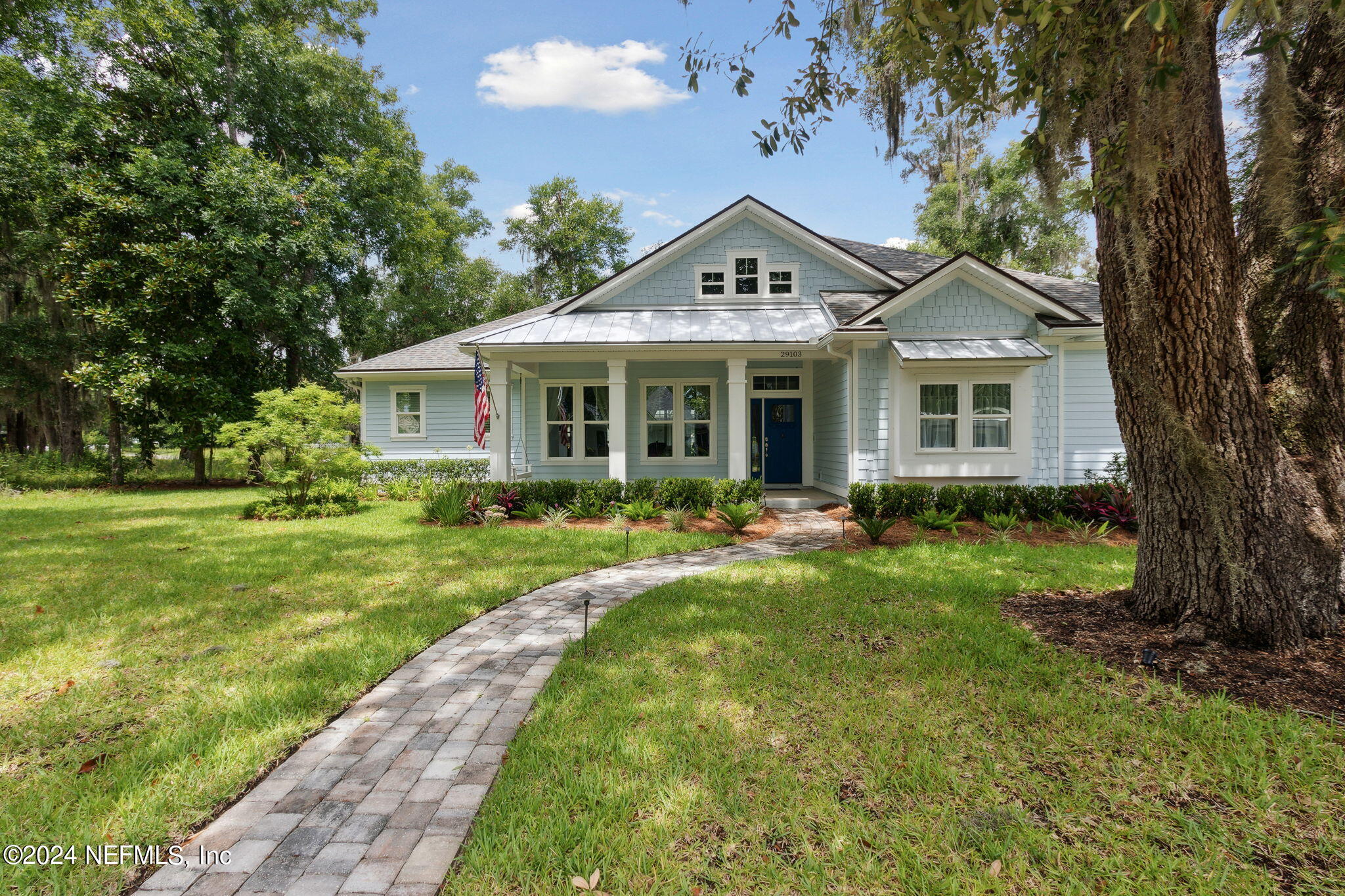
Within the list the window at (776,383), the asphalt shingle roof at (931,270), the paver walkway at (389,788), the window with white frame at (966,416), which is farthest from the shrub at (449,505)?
the window with white frame at (966,416)

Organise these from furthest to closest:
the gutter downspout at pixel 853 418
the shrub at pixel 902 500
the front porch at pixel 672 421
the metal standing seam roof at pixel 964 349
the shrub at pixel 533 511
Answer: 1. the front porch at pixel 672 421
2. the gutter downspout at pixel 853 418
3. the shrub at pixel 533 511
4. the metal standing seam roof at pixel 964 349
5. the shrub at pixel 902 500

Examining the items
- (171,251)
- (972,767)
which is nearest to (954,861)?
(972,767)

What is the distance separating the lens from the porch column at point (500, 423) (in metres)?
Result: 11.3

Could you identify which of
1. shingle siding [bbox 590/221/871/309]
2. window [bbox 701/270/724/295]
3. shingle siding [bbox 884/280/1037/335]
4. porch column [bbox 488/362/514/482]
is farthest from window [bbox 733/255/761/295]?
porch column [bbox 488/362/514/482]

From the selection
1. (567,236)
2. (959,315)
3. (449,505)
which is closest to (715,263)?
(959,315)

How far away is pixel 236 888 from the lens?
2070 mm

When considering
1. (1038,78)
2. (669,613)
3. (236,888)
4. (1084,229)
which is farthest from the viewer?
(1084,229)

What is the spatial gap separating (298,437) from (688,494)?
756 centimetres

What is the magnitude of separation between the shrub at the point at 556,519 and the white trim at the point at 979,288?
6.33 metres

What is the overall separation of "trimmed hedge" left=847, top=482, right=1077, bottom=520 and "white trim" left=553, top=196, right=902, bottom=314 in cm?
589

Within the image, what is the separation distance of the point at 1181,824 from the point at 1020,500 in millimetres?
8283

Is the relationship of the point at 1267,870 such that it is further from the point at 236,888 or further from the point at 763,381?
the point at 763,381

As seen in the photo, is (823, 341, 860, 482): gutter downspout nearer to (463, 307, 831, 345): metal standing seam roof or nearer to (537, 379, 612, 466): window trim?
(463, 307, 831, 345): metal standing seam roof

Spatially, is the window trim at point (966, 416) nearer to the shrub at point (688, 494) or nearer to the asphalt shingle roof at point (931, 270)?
the asphalt shingle roof at point (931, 270)
